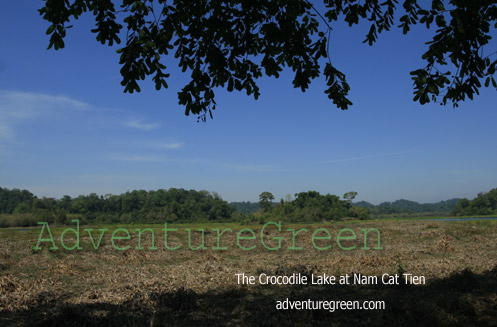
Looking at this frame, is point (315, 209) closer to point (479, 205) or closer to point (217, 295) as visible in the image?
point (479, 205)

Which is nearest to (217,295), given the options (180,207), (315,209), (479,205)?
(315,209)

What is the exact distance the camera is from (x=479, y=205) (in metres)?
116

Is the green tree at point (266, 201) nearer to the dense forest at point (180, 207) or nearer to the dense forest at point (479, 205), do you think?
the dense forest at point (180, 207)

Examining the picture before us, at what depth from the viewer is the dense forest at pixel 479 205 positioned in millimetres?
113438

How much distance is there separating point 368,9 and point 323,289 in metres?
7.68

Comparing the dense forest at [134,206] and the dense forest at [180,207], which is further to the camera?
the dense forest at [134,206]

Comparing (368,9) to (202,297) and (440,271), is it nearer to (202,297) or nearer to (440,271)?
(202,297)

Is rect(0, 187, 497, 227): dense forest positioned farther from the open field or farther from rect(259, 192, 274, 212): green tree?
the open field

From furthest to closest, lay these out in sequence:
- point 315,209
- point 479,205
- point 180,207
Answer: point 180,207 → point 479,205 → point 315,209

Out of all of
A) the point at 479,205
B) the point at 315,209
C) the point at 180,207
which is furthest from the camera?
the point at 180,207

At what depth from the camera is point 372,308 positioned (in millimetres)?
7730

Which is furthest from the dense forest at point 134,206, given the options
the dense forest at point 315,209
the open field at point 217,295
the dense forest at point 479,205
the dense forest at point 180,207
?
the open field at point 217,295

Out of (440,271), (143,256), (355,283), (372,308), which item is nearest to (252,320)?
(372,308)

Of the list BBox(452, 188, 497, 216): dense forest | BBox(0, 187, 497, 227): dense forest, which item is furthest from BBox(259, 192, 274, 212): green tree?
BBox(452, 188, 497, 216): dense forest
